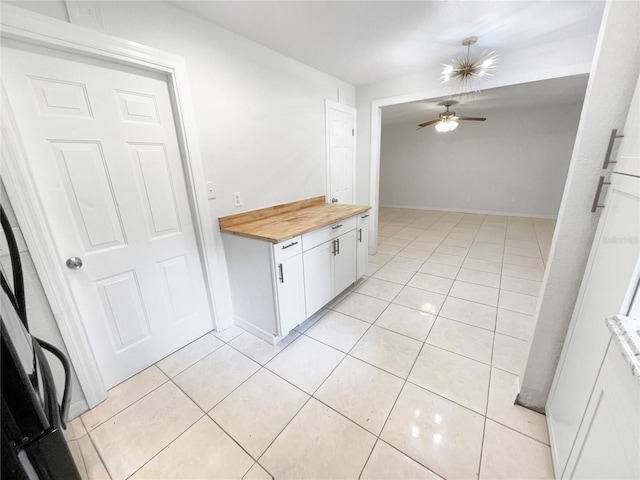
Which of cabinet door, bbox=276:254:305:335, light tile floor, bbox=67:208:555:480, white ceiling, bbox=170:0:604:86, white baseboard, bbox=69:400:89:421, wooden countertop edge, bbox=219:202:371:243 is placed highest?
white ceiling, bbox=170:0:604:86

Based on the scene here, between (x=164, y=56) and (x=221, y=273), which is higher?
(x=164, y=56)

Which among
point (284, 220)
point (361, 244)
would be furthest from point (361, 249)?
point (284, 220)

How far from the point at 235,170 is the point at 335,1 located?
1309 millimetres

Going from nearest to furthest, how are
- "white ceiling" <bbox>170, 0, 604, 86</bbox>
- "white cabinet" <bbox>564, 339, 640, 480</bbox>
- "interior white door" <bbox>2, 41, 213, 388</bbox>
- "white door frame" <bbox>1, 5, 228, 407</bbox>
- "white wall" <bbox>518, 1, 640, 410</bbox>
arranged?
"white cabinet" <bbox>564, 339, 640, 480</bbox>, "white wall" <bbox>518, 1, 640, 410</bbox>, "white door frame" <bbox>1, 5, 228, 407</bbox>, "interior white door" <bbox>2, 41, 213, 388</bbox>, "white ceiling" <bbox>170, 0, 604, 86</bbox>

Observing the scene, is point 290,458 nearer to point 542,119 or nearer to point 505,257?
point 505,257

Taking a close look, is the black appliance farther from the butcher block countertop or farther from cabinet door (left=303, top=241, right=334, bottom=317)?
cabinet door (left=303, top=241, right=334, bottom=317)

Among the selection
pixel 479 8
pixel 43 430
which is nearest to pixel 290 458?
pixel 43 430

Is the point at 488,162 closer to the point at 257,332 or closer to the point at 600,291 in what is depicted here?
the point at 600,291

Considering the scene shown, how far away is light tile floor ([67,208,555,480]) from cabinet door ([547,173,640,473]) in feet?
0.88

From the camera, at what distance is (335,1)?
164 centimetres

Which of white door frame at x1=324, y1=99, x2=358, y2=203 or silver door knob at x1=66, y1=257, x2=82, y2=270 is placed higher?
white door frame at x1=324, y1=99, x2=358, y2=203

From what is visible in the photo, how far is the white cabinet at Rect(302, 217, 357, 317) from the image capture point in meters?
2.12

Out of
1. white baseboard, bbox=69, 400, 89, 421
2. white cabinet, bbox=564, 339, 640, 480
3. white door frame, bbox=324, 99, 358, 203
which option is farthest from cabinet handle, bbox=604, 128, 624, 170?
white baseboard, bbox=69, 400, 89, 421

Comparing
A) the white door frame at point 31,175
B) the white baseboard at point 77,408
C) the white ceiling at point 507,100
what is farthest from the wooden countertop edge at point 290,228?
the white ceiling at point 507,100
